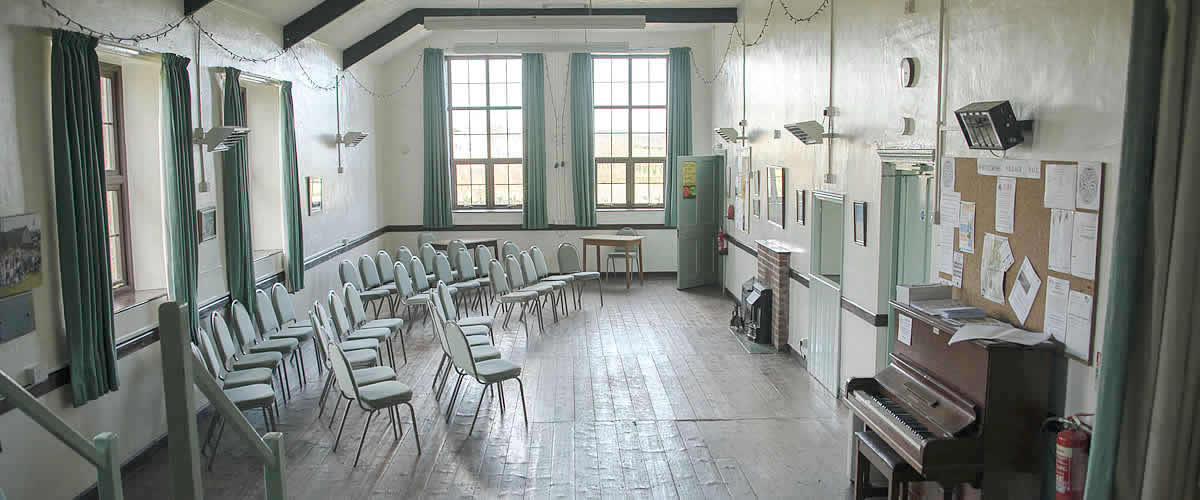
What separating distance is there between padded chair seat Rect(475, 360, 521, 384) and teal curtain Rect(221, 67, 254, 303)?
2450 millimetres

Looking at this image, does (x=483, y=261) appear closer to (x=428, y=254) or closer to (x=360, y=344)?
(x=428, y=254)

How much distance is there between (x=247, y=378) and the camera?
6.30 m

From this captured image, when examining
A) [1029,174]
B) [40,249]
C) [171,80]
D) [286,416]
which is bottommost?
[286,416]

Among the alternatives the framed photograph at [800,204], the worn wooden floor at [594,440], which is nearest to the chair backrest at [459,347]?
the worn wooden floor at [594,440]

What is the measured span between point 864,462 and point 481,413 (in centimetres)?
316

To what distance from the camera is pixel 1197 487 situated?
317 centimetres

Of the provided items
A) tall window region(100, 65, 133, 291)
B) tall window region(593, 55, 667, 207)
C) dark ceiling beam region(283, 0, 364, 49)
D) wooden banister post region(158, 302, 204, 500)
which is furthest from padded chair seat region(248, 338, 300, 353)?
tall window region(593, 55, 667, 207)

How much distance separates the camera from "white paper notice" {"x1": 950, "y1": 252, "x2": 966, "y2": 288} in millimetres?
5012

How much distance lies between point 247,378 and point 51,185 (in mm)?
1929

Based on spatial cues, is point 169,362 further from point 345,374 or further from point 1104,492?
point 345,374

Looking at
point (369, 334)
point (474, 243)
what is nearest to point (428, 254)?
point (474, 243)

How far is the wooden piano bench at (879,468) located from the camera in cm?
446

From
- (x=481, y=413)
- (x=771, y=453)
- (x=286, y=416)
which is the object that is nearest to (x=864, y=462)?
(x=771, y=453)

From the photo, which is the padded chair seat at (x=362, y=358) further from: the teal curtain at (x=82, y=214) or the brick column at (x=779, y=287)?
the brick column at (x=779, y=287)
